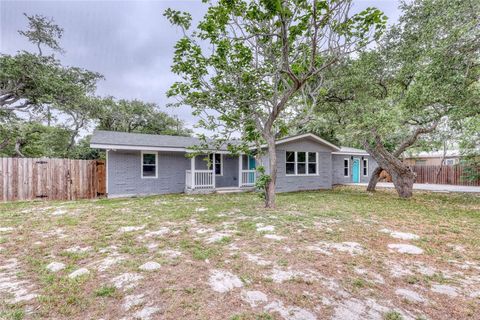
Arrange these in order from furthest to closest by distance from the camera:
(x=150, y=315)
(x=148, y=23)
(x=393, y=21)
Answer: (x=148, y=23) < (x=393, y=21) < (x=150, y=315)

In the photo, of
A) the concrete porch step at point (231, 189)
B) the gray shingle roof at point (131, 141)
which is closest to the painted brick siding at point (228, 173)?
the concrete porch step at point (231, 189)

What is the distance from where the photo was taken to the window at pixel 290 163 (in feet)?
41.2

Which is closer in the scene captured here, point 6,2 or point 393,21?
point 393,21

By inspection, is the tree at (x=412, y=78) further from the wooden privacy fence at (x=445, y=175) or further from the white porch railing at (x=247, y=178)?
the wooden privacy fence at (x=445, y=175)

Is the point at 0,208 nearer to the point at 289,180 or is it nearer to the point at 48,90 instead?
the point at 48,90

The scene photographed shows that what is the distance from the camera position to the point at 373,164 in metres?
19.4

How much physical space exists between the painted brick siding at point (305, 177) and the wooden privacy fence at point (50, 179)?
27.7 feet

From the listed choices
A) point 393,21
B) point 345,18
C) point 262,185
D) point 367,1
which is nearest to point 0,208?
point 262,185

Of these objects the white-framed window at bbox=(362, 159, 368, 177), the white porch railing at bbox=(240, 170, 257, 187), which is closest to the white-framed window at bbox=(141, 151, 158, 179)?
the white porch railing at bbox=(240, 170, 257, 187)

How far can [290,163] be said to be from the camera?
41.6 ft

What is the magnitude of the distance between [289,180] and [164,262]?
10001 millimetres

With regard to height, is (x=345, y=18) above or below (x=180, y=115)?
below

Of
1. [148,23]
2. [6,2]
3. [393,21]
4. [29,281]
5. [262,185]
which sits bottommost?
[29,281]

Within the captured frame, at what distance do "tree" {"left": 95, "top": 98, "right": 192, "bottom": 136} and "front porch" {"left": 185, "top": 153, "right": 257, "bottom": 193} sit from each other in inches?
428
